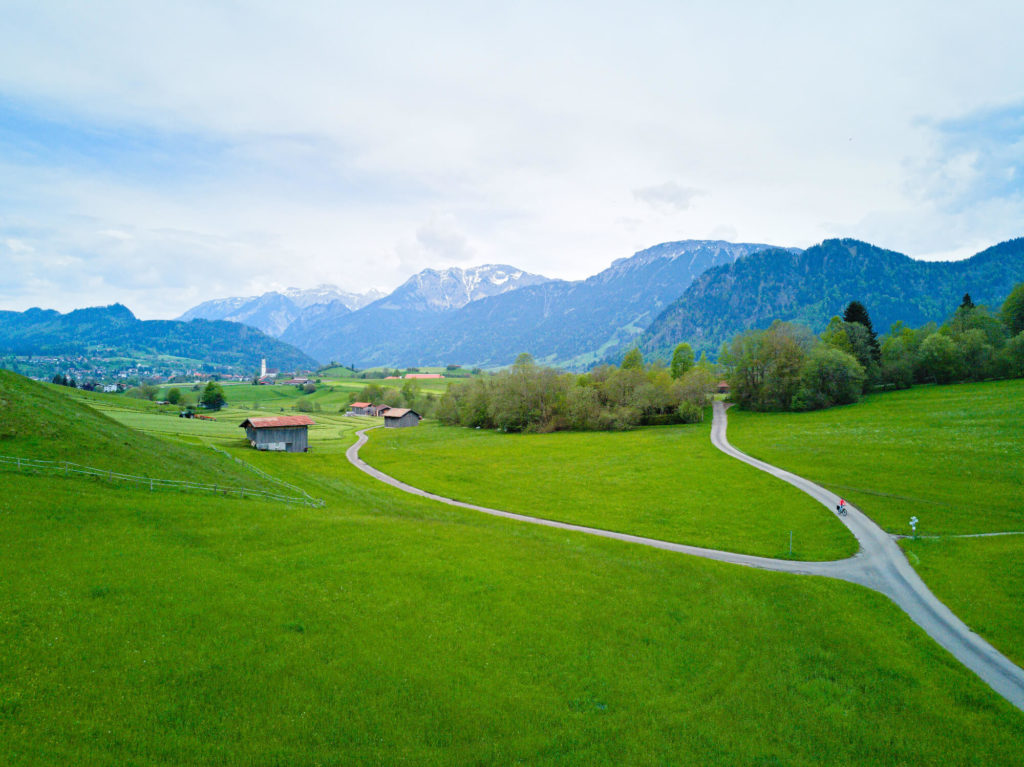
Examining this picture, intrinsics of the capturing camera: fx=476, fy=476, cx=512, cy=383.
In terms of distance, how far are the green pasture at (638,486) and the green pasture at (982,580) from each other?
4438mm

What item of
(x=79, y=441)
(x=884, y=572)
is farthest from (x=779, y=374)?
(x=79, y=441)

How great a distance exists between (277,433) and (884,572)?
75.0m

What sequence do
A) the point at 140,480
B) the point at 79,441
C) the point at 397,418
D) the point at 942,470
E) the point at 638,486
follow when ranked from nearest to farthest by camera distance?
the point at 140,480 < the point at 79,441 < the point at 942,470 < the point at 638,486 < the point at 397,418

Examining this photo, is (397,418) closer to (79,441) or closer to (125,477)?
(79,441)

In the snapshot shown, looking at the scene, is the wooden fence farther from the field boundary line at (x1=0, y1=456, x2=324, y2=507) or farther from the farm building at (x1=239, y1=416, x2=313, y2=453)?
the farm building at (x1=239, y1=416, x2=313, y2=453)

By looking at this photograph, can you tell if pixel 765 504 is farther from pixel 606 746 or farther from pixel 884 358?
pixel 884 358

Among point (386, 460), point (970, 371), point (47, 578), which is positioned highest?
Result: point (970, 371)

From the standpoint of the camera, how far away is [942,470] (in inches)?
1822

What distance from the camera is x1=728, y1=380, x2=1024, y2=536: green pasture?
124ft

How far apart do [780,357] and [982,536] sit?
69.4 m

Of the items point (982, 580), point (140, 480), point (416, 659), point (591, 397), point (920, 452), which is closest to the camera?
point (416, 659)

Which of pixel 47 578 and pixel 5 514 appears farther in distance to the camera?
pixel 5 514

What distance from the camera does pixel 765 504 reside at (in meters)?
43.9

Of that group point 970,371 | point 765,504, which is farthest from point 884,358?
point 765,504
